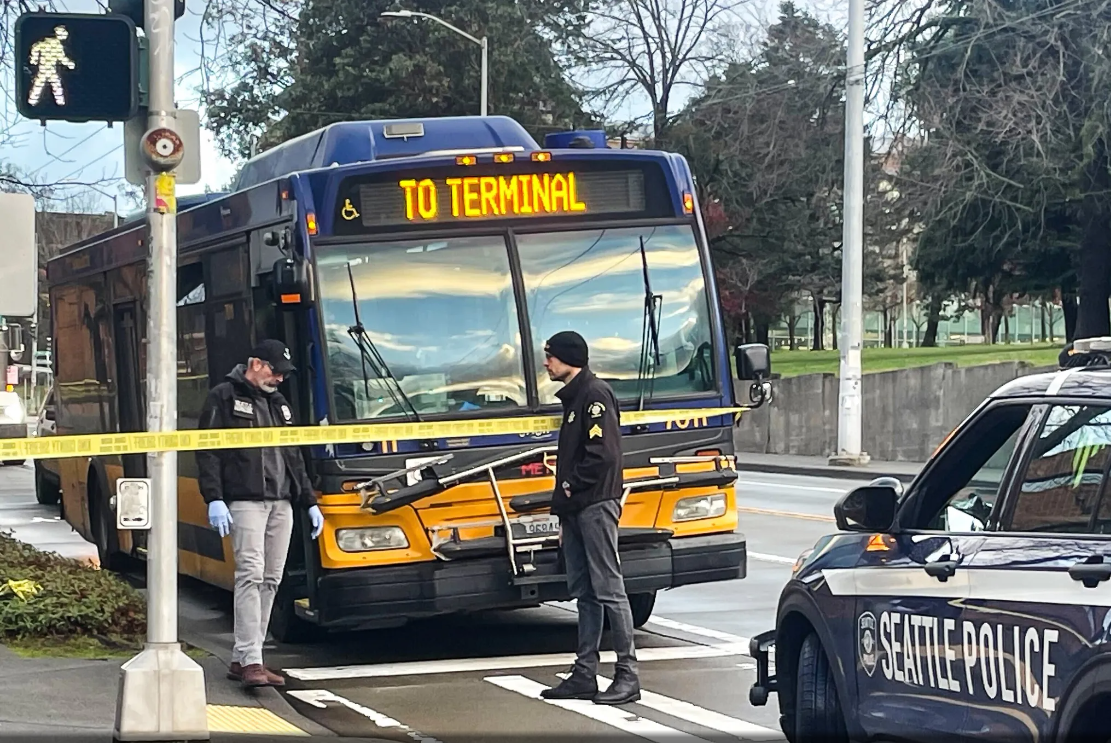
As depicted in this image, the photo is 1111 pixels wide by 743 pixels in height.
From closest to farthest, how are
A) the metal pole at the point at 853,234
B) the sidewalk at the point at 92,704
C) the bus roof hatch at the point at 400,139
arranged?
the sidewalk at the point at 92,704 → the bus roof hatch at the point at 400,139 → the metal pole at the point at 853,234

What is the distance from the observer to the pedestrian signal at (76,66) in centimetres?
737

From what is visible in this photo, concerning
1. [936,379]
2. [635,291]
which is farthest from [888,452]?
[635,291]

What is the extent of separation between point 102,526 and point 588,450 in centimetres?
784

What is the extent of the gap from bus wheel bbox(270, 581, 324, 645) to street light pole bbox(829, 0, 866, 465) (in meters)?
17.8

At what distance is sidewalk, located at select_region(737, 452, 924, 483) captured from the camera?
27500 mm

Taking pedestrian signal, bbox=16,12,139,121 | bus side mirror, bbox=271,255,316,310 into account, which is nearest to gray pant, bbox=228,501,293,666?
bus side mirror, bbox=271,255,316,310

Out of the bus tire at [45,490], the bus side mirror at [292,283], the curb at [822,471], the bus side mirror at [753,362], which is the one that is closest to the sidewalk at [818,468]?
the curb at [822,471]

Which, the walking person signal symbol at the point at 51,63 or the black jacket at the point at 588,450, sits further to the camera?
the black jacket at the point at 588,450

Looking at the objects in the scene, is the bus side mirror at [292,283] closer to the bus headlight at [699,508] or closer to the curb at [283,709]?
the curb at [283,709]

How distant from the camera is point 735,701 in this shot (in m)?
8.87

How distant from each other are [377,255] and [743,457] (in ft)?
85.4

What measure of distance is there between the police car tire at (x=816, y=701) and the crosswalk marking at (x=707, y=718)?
1412 mm

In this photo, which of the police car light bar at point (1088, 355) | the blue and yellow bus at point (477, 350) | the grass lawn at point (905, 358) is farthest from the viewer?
the grass lawn at point (905, 358)

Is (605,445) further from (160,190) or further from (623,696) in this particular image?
(160,190)
